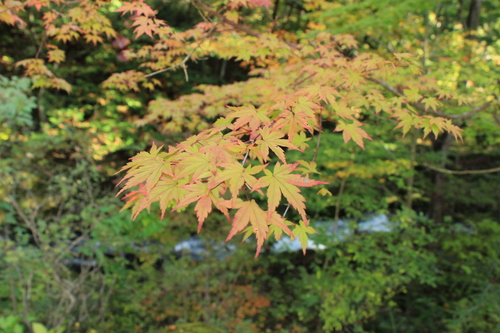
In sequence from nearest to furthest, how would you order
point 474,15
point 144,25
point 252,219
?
point 252,219 < point 144,25 < point 474,15

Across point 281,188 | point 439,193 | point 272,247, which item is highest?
point 281,188

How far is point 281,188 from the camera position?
4.31 ft

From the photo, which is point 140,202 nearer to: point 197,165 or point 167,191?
A: point 167,191

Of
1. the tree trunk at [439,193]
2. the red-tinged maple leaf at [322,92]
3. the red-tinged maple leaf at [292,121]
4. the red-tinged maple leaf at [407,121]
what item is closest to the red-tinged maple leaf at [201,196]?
the red-tinged maple leaf at [292,121]

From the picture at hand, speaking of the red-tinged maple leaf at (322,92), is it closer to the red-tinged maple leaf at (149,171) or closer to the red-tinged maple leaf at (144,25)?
the red-tinged maple leaf at (149,171)

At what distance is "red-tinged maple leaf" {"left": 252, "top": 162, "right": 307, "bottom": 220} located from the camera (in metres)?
1.26

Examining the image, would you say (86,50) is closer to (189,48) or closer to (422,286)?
(189,48)

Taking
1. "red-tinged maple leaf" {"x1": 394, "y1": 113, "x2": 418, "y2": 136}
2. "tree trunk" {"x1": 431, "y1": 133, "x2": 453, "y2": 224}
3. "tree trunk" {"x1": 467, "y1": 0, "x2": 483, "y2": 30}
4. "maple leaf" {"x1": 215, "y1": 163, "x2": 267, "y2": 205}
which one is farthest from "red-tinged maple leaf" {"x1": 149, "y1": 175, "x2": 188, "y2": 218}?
"tree trunk" {"x1": 467, "y1": 0, "x2": 483, "y2": 30}

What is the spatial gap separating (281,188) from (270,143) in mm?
236

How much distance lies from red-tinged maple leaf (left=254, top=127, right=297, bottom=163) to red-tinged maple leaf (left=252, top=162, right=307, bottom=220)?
0.25 ft

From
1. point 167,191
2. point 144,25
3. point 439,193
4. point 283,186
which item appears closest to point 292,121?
point 283,186

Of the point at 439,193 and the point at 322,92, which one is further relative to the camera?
the point at 439,193

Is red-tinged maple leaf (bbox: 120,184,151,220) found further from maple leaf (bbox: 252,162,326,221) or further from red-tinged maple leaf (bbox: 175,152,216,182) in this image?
maple leaf (bbox: 252,162,326,221)

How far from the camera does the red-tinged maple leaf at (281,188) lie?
Answer: 126cm
